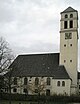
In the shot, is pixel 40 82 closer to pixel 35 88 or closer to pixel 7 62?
pixel 35 88

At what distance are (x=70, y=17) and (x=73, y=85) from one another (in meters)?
19.3

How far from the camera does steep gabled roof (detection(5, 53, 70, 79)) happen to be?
231 ft

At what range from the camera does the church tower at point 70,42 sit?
69.9 meters

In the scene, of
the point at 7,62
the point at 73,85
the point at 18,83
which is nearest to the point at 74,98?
the point at 73,85

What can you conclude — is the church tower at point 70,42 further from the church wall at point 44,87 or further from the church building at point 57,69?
the church wall at point 44,87

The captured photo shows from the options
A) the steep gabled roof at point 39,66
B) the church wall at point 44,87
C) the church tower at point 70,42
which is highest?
the church tower at point 70,42

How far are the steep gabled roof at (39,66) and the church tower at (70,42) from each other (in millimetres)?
2127

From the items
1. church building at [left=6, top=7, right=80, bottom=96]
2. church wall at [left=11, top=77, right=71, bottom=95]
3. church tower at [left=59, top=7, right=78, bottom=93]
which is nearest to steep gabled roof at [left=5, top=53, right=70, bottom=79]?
church building at [left=6, top=7, right=80, bottom=96]

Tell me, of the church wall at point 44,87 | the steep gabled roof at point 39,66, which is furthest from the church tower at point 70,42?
the church wall at point 44,87

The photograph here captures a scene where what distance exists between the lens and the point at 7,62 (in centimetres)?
5025

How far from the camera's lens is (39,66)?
245 ft

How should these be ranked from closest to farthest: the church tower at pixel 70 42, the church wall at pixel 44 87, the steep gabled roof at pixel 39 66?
the church wall at pixel 44 87 → the church tower at pixel 70 42 → the steep gabled roof at pixel 39 66

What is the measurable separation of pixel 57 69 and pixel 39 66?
20.9 ft

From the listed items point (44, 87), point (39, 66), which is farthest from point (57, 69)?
point (39, 66)
